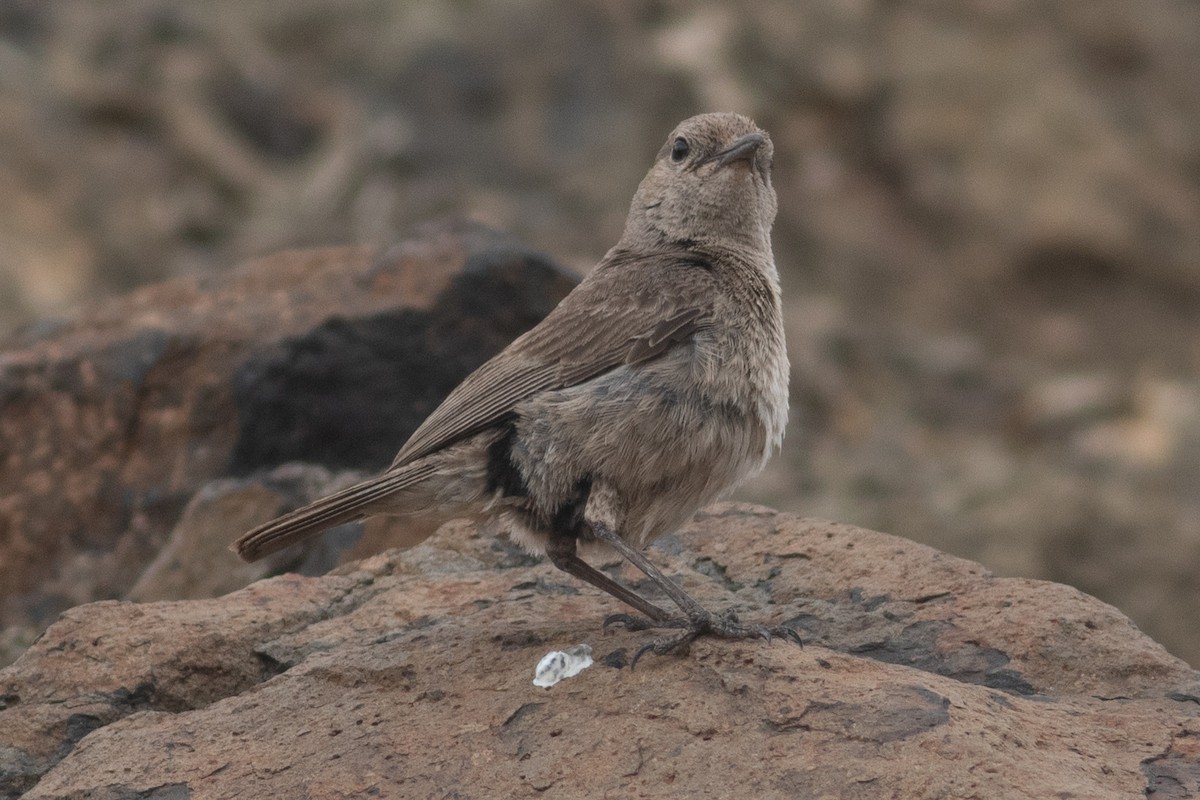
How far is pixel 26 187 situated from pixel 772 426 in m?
9.22

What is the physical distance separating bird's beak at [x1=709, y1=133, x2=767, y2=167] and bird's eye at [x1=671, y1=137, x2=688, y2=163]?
0.20 meters

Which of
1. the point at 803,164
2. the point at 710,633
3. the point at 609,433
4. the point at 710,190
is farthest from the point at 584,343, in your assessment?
the point at 803,164

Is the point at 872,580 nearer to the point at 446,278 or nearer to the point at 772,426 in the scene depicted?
the point at 772,426

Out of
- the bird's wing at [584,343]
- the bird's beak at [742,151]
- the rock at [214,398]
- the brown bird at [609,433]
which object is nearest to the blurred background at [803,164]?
the rock at [214,398]

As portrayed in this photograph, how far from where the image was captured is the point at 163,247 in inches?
510

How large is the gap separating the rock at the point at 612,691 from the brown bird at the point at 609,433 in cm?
32

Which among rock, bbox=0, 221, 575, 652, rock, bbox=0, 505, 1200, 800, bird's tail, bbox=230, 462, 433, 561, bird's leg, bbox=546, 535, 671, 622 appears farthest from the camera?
rock, bbox=0, 221, 575, 652

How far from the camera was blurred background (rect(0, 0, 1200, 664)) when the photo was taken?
12469 mm

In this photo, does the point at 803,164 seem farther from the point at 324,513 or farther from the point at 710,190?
the point at 324,513

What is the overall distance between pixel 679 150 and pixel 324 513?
6.90ft

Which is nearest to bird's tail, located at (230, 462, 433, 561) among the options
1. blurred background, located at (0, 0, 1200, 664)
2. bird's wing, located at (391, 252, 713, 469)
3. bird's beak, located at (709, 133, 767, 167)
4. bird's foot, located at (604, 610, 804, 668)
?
bird's wing, located at (391, 252, 713, 469)

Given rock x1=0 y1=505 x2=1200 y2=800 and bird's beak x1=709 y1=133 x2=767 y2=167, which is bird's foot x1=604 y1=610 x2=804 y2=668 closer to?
rock x1=0 y1=505 x2=1200 y2=800

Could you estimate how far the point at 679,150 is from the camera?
20.3 ft

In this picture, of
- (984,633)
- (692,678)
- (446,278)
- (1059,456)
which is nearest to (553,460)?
(692,678)
